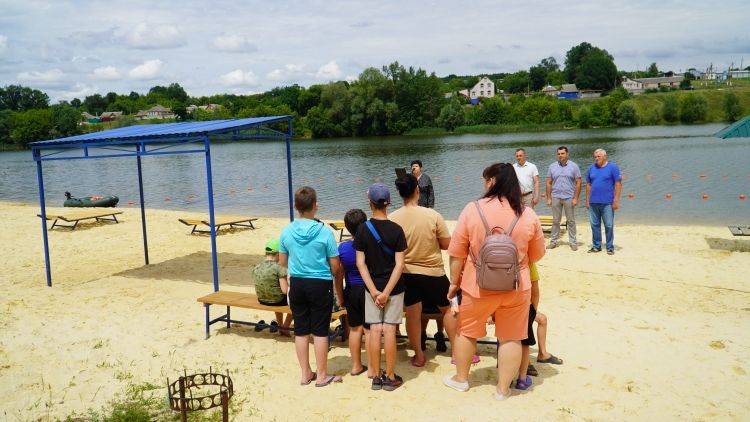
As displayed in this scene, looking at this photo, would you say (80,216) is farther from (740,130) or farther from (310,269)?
(740,130)

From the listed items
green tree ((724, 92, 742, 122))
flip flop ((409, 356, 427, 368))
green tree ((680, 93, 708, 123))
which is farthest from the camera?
green tree ((724, 92, 742, 122))

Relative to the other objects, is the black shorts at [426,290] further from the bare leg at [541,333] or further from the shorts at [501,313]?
the bare leg at [541,333]

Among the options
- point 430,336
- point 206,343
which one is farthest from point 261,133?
point 430,336

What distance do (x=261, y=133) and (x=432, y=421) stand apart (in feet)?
17.8

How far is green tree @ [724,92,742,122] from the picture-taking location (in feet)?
246

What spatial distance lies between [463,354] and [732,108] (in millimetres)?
87230

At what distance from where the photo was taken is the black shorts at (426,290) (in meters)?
4.80

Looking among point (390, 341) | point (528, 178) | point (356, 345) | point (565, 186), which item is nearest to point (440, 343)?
point (356, 345)

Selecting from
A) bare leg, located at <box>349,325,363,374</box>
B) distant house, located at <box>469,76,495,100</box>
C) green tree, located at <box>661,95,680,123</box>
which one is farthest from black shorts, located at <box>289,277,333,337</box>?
distant house, located at <box>469,76,495,100</box>

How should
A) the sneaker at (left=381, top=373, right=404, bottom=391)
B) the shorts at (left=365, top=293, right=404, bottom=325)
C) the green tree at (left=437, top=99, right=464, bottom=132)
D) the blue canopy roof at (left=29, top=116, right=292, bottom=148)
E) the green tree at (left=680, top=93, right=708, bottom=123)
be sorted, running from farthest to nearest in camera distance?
1. the green tree at (left=680, top=93, right=708, bottom=123)
2. the green tree at (left=437, top=99, right=464, bottom=132)
3. the blue canopy roof at (left=29, top=116, right=292, bottom=148)
4. the sneaker at (left=381, top=373, right=404, bottom=391)
5. the shorts at (left=365, top=293, right=404, bottom=325)

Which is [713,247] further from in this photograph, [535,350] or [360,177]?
[360,177]

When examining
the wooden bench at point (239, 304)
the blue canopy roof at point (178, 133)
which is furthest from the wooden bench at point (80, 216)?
the wooden bench at point (239, 304)

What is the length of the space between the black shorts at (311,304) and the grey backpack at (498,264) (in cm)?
134

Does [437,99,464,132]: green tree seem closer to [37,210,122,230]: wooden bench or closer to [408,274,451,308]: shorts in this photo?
[37,210,122,230]: wooden bench
